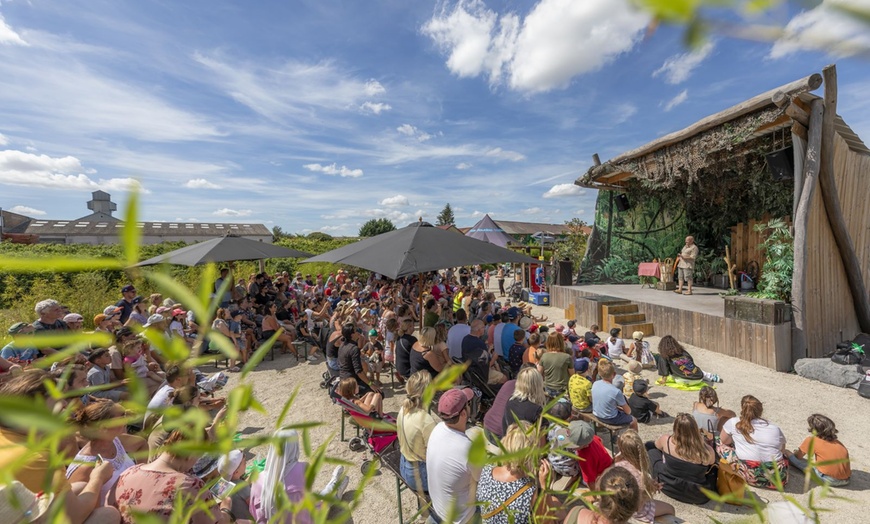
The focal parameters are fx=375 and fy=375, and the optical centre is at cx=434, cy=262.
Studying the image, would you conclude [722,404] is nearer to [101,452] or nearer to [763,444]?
[763,444]

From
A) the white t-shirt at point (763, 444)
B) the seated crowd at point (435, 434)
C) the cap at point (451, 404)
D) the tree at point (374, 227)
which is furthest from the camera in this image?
the tree at point (374, 227)

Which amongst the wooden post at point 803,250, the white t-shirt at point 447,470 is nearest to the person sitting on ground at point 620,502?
the white t-shirt at point 447,470

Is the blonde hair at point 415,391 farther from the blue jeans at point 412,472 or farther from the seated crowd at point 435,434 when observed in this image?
the blue jeans at point 412,472

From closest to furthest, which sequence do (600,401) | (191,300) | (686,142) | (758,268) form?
(191,300)
(600,401)
(686,142)
(758,268)

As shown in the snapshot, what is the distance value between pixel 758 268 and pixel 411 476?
11.9 m

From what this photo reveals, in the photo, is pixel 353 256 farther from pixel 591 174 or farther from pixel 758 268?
pixel 758 268

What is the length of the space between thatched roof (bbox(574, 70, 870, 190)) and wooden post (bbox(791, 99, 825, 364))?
66cm

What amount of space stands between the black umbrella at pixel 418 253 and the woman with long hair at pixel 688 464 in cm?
258

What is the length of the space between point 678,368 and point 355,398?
4.81 meters

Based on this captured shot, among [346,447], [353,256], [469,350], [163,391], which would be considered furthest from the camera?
[353,256]

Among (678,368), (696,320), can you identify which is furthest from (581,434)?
(696,320)

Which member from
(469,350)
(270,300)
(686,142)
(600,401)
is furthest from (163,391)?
(686,142)

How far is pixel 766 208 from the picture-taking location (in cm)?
978

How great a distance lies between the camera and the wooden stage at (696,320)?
6039 mm
